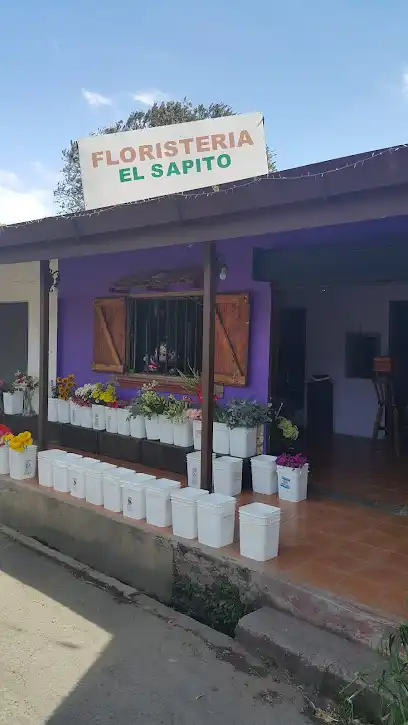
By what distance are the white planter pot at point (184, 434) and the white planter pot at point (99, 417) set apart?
116 cm

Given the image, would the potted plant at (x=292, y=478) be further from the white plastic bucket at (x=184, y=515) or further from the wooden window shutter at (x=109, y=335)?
the wooden window shutter at (x=109, y=335)

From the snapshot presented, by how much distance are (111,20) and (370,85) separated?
4912 millimetres

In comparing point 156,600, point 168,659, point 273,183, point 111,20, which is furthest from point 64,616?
point 111,20

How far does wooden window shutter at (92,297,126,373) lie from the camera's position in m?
7.04

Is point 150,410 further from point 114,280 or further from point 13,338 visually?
point 13,338

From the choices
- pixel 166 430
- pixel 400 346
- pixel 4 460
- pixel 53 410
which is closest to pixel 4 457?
pixel 4 460

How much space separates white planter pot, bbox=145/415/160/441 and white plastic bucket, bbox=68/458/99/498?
3.32 feet

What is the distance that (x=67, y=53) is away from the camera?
37.1ft

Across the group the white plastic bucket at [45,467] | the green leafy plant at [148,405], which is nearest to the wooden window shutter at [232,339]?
the green leafy plant at [148,405]

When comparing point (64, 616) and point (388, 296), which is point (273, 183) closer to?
point (64, 616)

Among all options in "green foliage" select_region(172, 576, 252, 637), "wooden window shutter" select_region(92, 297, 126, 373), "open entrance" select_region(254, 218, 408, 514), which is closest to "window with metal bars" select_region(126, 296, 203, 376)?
"wooden window shutter" select_region(92, 297, 126, 373)

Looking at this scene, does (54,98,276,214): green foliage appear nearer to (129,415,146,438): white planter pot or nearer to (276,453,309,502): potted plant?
(129,415,146,438): white planter pot

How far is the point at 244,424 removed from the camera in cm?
560

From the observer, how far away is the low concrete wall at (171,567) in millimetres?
3303
